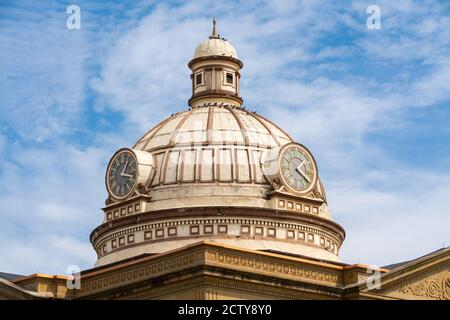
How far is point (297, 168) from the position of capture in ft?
302

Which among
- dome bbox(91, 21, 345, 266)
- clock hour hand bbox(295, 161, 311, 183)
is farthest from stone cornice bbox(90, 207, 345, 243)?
clock hour hand bbox(295, 161, 311, 183)

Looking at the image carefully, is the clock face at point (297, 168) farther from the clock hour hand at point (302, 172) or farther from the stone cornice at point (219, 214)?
the stone cornice at point (219, 214)

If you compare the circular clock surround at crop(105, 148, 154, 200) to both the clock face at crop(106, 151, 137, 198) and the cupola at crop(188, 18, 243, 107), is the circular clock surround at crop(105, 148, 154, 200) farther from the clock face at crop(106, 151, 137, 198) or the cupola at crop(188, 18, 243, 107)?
the cupola at crop(188, 18, 243, 107)

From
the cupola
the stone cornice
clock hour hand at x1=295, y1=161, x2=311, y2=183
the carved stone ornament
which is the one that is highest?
the cupola

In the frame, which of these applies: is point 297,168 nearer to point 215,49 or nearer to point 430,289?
point 215,49

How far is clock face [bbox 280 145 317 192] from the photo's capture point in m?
91.2

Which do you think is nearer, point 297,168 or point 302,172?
point 297,168

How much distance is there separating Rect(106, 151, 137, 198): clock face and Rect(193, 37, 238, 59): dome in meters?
11.6

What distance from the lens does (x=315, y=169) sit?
93.1 meters

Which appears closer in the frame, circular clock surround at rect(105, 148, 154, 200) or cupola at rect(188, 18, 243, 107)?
circular clock surround at rect(105, 148, 154, 200)

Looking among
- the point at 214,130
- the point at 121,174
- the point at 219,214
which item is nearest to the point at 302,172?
the point at 214,130

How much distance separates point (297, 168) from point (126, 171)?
37.6 feet
